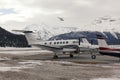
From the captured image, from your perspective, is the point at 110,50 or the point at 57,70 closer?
the point at 57,70

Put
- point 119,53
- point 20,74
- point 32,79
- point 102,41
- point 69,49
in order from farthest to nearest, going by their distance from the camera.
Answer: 1. point 69,49
2. point 102,41
3. point 119,53
4. point 20,74
5. point 32,79

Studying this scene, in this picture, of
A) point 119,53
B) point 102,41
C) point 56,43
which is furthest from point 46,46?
point 119,53

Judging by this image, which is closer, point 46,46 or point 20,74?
point 20,74

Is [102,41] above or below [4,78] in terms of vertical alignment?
above

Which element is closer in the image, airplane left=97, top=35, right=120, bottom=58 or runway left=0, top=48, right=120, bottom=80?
runway left=0, top=48, right=120, bottom=80

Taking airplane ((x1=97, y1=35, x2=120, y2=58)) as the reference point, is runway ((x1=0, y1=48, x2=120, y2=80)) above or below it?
below

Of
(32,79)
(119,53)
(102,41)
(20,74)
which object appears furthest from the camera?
(102,41)

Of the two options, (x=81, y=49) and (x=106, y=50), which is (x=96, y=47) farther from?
(x=106, y=50)

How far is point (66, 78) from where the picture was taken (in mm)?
26078

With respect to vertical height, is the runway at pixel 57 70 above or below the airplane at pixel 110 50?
below

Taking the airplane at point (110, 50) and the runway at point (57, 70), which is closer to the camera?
the runway at point (57, 70)

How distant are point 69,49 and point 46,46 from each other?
4993 mm

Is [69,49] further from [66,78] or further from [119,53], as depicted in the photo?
[66,78]

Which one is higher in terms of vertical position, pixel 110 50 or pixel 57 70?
pixel 110 50
